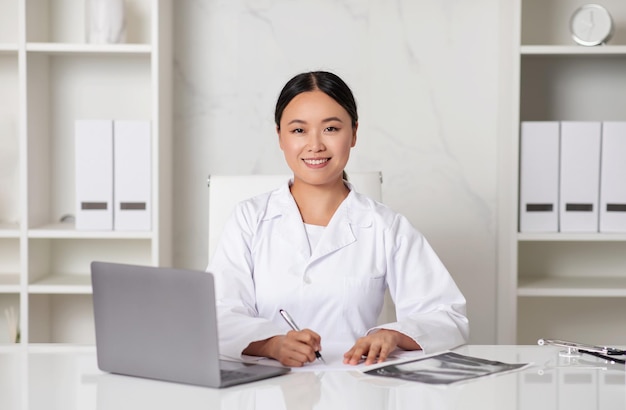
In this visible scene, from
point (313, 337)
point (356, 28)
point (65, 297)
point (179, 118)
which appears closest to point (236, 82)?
point (179, 118)

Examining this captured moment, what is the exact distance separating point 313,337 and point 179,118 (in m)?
1.71

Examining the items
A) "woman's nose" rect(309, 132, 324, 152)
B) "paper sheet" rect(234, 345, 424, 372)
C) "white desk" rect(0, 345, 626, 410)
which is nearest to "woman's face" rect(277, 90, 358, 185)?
"woman's nose" rect(309, 132, 324, 152)

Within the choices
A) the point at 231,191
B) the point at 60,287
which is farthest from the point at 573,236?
the point at 60,287

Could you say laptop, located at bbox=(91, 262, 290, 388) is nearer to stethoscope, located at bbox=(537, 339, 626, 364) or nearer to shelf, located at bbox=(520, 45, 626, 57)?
stethoscope, located at bbox=(537, 339, 626, 364)

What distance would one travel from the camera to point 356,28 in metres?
2.95

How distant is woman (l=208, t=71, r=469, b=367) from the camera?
172 centimetres

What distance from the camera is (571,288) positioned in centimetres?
275

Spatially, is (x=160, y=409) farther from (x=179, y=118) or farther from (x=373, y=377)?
(x=179, y=118)

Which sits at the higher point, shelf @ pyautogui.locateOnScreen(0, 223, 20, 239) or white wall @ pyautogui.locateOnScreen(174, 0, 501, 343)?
white wall @ pyautogui.locateOnScreen(174, 0, 501, 343)

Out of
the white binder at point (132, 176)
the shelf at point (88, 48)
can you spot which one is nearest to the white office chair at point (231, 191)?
the white binder at point (132, 176)

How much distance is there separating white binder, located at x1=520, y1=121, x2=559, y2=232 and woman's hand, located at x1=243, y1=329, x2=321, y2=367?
1.51m

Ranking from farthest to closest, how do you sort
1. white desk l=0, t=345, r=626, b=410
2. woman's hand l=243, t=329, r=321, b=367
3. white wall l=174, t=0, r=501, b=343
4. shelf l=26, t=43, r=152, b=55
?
white wall l=174, t=0, r=501, b=343 → shelf l=26, t=43, r=152, b=55 → woman's hand l=243, t=329, r=321, b=367 → white desk l=0, t=345, r=626, b=410

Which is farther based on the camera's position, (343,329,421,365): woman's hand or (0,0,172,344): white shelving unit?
(0,0,172,344): white shelving unit

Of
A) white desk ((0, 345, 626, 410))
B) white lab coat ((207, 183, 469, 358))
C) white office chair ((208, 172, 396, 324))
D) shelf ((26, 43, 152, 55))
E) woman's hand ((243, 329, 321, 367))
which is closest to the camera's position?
white desk ((0, 345, 626, 410))
